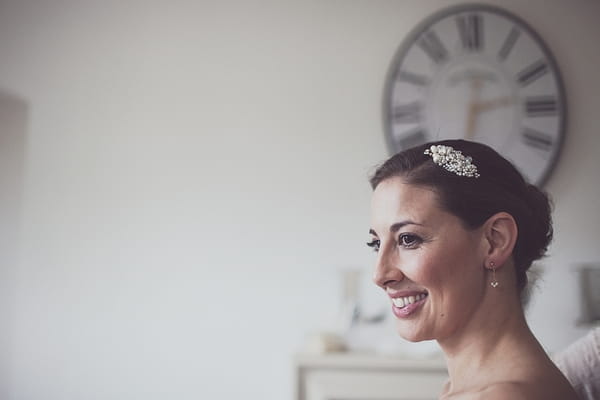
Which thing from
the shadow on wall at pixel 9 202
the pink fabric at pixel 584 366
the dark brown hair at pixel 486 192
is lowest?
the pink fabric at pixel 584 366

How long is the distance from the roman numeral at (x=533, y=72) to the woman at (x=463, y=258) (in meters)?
2.11

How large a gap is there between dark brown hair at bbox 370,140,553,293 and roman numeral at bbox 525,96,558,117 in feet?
6.53

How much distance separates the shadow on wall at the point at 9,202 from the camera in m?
3.24

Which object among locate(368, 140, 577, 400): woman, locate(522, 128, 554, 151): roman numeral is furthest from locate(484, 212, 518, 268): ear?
locate(522, 128, 554, 151): roman numeral

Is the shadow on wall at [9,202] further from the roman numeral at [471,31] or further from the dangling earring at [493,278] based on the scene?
the dangling earring at [493,278]

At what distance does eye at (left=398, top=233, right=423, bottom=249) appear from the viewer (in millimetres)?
1254

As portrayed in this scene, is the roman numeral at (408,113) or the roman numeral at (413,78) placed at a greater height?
the roman numeral at (413,78)

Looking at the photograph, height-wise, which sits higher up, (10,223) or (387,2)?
(387,2)

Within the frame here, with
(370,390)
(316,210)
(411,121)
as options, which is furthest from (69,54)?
(370,390)

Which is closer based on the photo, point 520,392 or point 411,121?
point 520,392

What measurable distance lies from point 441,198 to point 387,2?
2309 mm

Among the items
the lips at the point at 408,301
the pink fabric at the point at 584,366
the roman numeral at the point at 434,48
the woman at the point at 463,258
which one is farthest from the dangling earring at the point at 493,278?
the roman numeral at the point at 434,48

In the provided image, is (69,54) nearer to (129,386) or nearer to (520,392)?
(129,386)

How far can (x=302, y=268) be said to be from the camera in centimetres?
324
